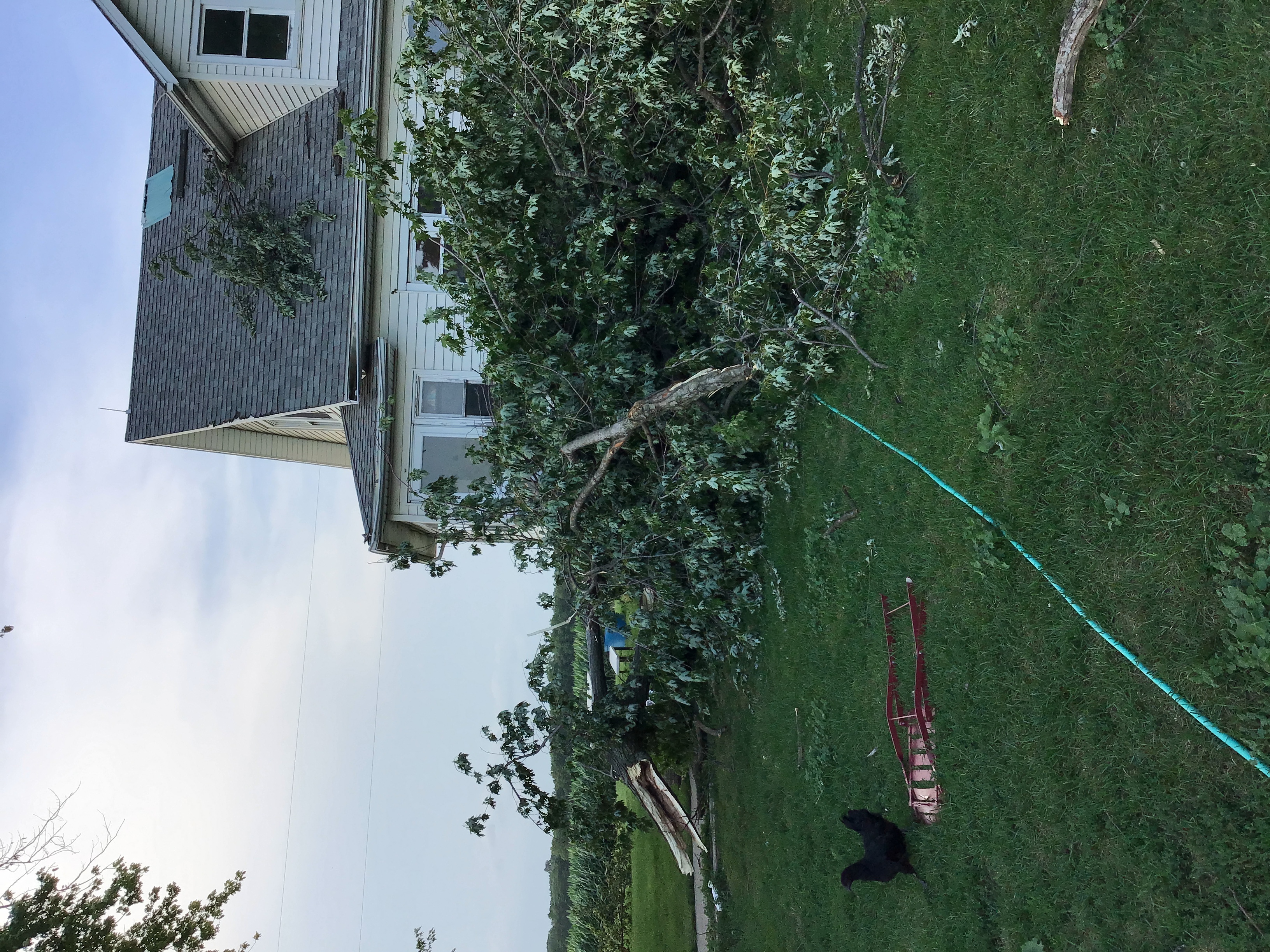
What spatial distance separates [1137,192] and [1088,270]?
0.54 meters

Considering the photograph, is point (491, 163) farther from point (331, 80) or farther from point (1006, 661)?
point (1006, 661)

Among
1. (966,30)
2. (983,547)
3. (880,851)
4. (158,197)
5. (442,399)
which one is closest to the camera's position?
(983,547)

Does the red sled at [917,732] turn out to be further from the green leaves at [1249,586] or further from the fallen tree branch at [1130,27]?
the fallen tree branch at [1130,27]

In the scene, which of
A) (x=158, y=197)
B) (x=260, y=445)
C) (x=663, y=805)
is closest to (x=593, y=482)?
(x=663, y=805)

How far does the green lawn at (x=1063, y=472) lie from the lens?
473 centimetres

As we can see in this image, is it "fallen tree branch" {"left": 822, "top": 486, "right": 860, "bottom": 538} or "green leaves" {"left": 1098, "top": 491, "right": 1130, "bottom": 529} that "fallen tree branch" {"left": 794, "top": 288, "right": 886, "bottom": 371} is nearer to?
"fallen tree branch" {"left": 822, "top": 486, "right": 860, "bottom": 538}

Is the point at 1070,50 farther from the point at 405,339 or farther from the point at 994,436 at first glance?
the point at 405,339

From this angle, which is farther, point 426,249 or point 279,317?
point 279,317

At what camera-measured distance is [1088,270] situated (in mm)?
5605

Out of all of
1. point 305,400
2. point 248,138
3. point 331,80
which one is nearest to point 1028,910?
point 305,400

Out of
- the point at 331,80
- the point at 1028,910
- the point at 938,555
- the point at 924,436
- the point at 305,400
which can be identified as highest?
the point at 331,80

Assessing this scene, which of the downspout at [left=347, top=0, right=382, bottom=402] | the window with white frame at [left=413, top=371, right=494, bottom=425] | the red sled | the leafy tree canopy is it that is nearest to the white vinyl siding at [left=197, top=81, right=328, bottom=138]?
the downspout at [left=347, top=0, right=382, bottom=402]

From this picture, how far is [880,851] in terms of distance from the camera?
23.9ft

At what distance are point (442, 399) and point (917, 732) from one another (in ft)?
31.6
